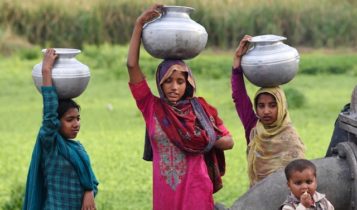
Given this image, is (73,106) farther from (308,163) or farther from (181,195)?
(308,163)

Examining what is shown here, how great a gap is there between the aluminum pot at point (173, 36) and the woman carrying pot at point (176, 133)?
1.5 inches

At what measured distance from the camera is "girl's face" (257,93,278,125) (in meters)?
4.58

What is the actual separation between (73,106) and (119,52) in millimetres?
12523

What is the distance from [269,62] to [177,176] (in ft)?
2.02

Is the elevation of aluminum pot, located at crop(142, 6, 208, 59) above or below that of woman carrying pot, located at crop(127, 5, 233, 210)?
above

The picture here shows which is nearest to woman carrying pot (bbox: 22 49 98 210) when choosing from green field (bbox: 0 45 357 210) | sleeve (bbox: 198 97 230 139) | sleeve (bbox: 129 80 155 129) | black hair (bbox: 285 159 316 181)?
sleeve (bbox: 129 80 155 129)

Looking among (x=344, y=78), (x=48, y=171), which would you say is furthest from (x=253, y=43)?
(x=344, y=78)

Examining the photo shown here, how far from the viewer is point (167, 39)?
440 centimetres

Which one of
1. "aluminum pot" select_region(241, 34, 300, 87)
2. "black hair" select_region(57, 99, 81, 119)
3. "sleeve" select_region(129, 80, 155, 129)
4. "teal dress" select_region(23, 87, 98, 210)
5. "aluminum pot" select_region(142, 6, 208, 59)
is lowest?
"teal dress" select_region(23, 87, 98, 210)

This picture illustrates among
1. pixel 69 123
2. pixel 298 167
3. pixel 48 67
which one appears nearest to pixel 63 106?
pixel 69 123

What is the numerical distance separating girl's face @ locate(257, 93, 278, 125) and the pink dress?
0.33 meters

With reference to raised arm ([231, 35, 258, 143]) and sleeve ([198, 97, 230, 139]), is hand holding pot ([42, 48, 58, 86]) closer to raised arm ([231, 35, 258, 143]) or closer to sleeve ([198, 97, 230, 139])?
sleeve ([198, 97, 230, 139])

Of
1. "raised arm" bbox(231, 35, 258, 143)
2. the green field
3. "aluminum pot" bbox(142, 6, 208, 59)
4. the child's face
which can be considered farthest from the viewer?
the green field

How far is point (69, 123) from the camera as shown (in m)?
4.60
